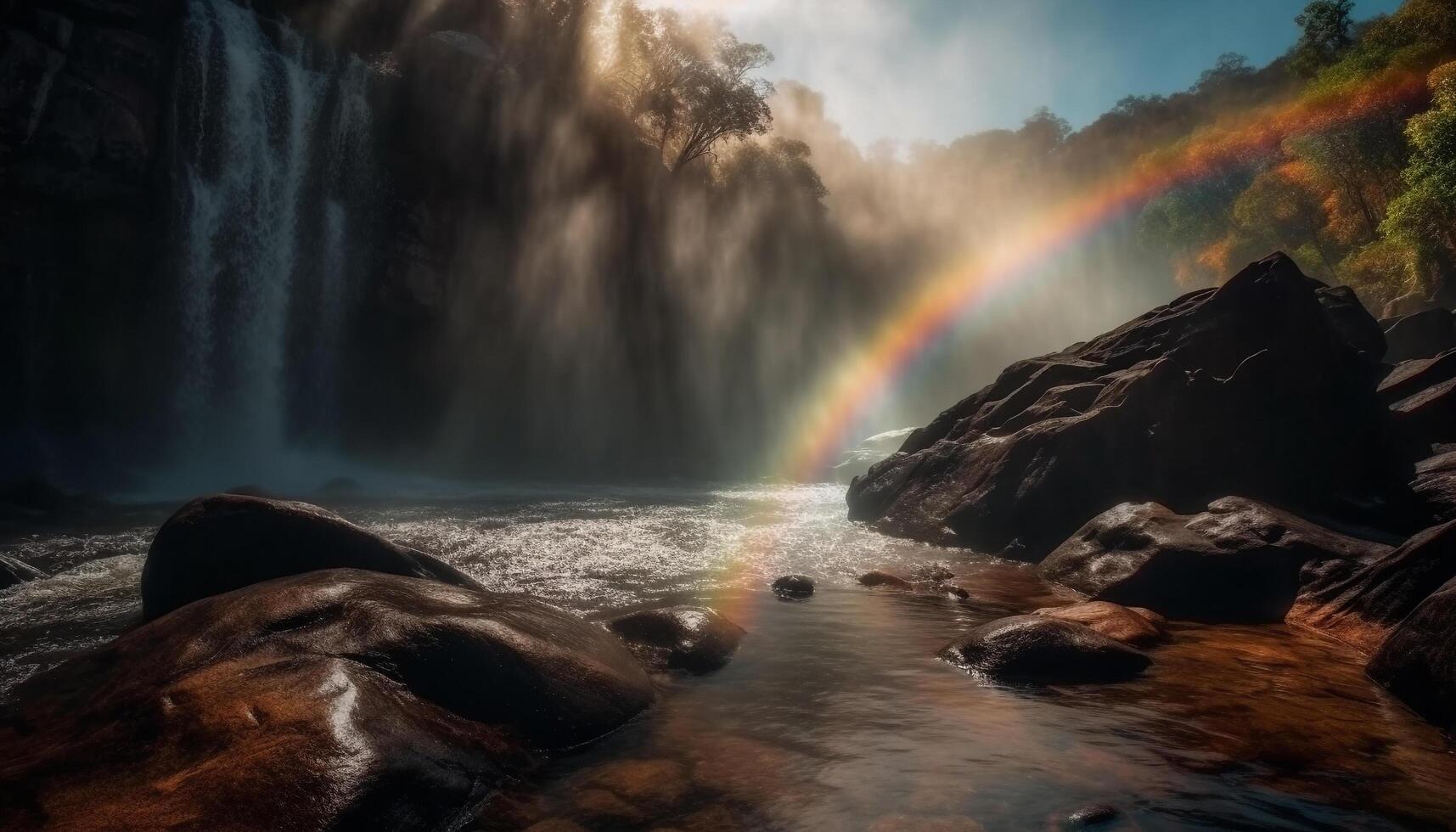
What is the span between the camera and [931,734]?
528 centimetres

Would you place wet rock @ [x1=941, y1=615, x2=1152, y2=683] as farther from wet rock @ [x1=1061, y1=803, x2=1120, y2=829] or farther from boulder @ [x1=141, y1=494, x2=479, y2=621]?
boulder @ [x1=141, y1=494, x2=479, y2=621]

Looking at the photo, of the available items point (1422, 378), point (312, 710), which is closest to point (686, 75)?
point (1422, 378)

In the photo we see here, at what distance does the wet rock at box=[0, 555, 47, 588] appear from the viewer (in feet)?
32.4

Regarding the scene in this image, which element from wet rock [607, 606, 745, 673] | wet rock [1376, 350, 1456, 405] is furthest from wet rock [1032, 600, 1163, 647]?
wet rock [1376, 350, 1456, 405]

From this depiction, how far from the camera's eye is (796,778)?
4570 millimetres

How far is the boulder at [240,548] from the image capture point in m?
7.27

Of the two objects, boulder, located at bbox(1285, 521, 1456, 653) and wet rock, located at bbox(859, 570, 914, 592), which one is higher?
boulder, located at bbox(1285, 521, 1456, 653)

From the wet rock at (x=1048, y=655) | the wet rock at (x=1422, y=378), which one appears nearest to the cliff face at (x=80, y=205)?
the wet rock at (x=1048, y=655)

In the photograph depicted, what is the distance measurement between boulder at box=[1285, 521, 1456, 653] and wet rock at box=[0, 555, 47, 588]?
52.8ft

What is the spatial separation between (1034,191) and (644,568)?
390ft

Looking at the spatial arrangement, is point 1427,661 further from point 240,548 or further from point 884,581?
point 240,548

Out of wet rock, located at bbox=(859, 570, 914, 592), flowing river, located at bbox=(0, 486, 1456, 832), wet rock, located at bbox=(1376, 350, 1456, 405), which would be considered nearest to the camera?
flowing river, located at bbox=(0, 486, 1456, 832)

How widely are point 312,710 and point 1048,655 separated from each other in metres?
5.85

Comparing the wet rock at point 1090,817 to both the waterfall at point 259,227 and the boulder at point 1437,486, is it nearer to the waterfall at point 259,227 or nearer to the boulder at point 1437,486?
the boulder at point 1437,486
